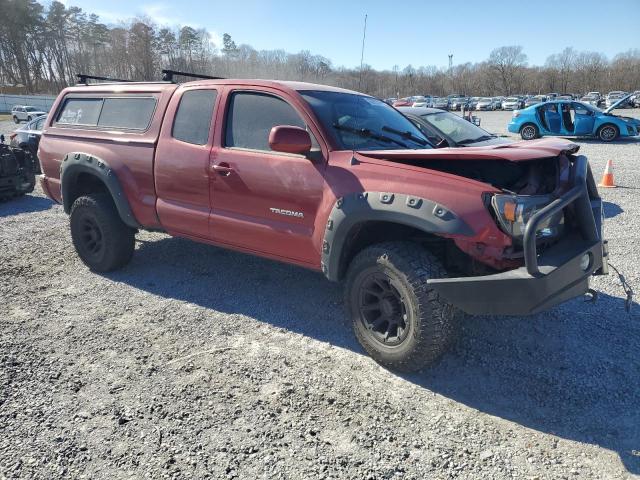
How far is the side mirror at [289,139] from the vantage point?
311 centimetres

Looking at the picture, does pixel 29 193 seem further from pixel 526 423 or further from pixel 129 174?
pixel 526 423

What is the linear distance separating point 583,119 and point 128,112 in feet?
58.0

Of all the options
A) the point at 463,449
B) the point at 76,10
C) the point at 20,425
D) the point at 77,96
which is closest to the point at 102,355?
the point at 20,425

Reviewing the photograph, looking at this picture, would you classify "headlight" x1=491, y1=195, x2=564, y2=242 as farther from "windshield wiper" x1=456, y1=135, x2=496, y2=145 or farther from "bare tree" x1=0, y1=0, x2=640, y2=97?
"bare tree" x1=0, y1=0, x2=640, y2=97

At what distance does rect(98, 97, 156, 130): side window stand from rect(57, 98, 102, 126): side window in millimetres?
114

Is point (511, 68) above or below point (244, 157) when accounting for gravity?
above

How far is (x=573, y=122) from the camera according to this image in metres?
17.6

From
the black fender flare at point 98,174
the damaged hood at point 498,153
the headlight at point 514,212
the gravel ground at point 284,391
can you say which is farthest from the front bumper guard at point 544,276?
the black fender flare at point 98,174

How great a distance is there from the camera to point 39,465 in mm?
2277

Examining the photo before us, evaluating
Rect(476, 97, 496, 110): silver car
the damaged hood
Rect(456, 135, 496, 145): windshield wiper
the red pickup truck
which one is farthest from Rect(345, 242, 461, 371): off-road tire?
Rect(476, 97, 496, 110): silver car

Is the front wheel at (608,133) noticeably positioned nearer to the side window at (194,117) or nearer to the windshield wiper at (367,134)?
the windshield wiper at (367,134)

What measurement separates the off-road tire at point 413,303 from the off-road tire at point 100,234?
2.81m

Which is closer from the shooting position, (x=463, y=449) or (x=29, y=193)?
(x=463, y=449)

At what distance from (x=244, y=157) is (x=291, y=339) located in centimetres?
146
